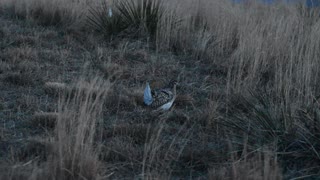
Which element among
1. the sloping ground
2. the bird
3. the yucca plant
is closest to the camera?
the sloping ground

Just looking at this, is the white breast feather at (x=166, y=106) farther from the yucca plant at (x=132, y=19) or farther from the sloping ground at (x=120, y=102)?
the yucca plant at (x=132, y=19)

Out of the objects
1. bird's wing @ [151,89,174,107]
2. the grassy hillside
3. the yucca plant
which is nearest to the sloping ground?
the grassy hillside

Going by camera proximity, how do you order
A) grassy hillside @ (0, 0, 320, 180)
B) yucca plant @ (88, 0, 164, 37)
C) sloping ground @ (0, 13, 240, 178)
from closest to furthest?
grassy hillside @ (0, 0, 320, 180)
sloping ground @ (0, 13, 240, 178)
yucca plant @ (88, 0, 164, 37)

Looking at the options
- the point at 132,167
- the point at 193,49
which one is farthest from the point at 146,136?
the point at 193,49

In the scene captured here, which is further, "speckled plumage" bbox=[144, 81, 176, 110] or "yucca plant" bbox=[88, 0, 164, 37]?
"yucca plant" bbox=[88, 0, 164, 37]

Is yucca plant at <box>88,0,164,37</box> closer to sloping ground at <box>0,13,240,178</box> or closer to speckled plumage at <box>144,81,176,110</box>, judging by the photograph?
sloping ground at <box>0,13,240,178</box>

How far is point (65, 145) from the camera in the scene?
12.3 ft

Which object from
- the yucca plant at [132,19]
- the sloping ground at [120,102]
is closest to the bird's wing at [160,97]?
the sloping ground at [120,102]

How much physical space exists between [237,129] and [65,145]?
1688 mm

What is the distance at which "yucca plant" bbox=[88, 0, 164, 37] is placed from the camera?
8953 mm

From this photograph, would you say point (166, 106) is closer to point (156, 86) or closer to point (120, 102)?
point (120, 102)

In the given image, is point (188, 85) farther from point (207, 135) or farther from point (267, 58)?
point (207, 135)

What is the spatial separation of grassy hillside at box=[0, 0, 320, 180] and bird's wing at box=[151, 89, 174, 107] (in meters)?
0.13

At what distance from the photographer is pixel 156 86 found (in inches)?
259
